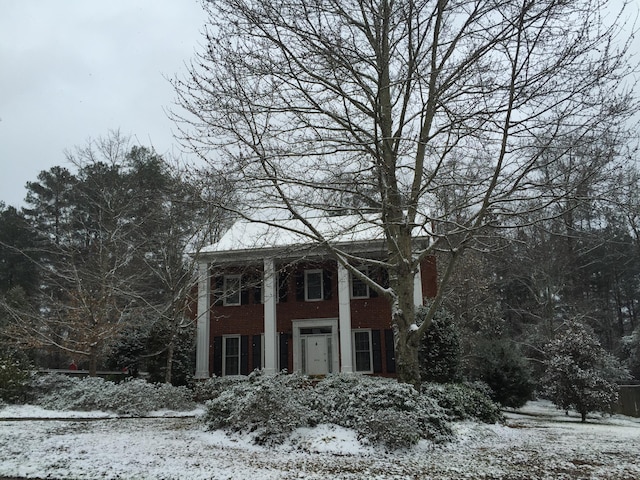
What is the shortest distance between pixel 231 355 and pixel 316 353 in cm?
347

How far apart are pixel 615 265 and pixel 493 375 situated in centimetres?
2129

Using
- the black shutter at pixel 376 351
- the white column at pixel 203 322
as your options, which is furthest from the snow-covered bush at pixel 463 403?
the white column at pixel 203 322

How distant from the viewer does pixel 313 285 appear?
2084 cm

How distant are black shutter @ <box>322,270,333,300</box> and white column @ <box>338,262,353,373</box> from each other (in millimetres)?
1104

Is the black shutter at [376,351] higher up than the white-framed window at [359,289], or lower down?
lower down

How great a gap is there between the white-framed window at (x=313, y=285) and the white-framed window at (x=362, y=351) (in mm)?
2151

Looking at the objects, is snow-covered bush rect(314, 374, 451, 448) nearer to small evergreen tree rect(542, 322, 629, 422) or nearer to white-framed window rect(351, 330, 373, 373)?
small evergreen tree rect(542, 322, 629, 422)

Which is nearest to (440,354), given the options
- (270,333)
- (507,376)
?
(507,376)

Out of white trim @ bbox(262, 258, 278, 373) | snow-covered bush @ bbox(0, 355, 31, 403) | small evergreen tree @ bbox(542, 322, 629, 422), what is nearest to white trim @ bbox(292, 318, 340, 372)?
white trim @ bbox(262, 258, 278, 373)

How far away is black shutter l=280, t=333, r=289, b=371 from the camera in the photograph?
65.4 ft

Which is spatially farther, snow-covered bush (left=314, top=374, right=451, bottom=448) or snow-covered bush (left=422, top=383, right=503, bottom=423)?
snow-covered bush (left=422, top=383, right=503, bottom=423)

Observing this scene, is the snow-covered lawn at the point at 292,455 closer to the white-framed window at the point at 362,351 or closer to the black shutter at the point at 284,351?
the white-framed window at the point at 362,351

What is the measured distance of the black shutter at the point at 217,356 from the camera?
20297 millimetres

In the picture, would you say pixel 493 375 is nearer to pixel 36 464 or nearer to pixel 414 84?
pixel 414 84
